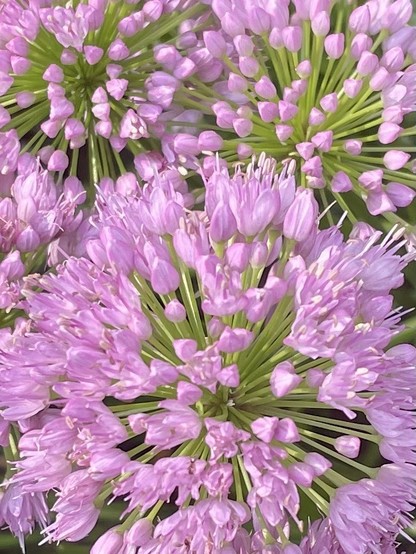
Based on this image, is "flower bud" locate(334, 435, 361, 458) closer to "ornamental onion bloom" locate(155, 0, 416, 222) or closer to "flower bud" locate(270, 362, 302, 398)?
"flower bud" locate(270, 362, 302, 398)

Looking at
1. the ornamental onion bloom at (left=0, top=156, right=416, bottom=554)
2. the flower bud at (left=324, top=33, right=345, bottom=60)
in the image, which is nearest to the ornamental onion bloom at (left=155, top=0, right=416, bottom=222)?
the flower bud at (left=324, top=33, right=345, bottom=60)

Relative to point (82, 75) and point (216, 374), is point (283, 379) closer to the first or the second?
point (216, 374)

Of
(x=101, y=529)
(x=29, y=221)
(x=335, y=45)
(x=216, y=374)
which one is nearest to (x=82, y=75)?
(x=29, y=221)

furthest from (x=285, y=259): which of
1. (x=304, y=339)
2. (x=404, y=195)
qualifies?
(x=404, y=195)

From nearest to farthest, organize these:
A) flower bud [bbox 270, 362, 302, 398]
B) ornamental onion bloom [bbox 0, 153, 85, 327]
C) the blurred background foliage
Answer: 1. flower bud [bbox 270, 362, 302, 398]
2. ornamental onion bloom [bbox 0, 153, 85, 327]
3. the blurred background foliage

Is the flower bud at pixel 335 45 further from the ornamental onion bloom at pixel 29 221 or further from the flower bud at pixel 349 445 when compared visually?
the flower bud at pixel 349 445

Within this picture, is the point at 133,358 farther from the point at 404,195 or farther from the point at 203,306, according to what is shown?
the point at 404,195
